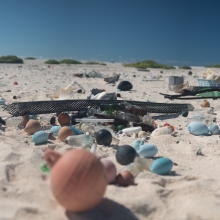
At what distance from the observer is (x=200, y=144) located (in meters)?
3.35

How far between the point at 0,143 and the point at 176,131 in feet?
6.55

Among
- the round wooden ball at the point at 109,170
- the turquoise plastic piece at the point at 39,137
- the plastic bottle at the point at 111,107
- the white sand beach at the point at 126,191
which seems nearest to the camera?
the white sand beach at the point at 126,191

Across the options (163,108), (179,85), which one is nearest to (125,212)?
(163,108)

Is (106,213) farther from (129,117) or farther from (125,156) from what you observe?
(129,117)

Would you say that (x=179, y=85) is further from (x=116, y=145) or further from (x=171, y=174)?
(x=171, y=174)

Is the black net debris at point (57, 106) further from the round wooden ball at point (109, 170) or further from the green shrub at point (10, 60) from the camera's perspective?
the green shrub at point (10, 60)

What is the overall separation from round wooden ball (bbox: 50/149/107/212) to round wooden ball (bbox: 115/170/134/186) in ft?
1.37

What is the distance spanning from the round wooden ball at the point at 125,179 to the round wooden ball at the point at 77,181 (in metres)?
0.42

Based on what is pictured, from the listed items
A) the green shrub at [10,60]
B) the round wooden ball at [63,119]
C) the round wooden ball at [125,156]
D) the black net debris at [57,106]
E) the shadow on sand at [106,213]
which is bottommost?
the shadow on sand at [106,213]

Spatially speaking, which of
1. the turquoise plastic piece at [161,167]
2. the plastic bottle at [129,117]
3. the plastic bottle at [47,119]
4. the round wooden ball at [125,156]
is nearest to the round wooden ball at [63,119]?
the plastic bottle at [47,119]

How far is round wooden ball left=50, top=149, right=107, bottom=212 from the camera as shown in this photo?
1653 mm

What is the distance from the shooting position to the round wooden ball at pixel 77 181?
Result: 1653mm

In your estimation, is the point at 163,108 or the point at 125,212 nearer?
the point at 125,212

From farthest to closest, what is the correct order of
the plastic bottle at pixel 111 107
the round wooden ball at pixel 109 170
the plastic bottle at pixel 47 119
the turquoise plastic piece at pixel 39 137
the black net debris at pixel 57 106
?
the plastic bottle at pixel 111 107, the black net debris at pixel 57 106, the plastic bottle at pixel 47 119, the turquoise plastic piece at pixel 39 137, the round wooden ball at pixel 109 170
